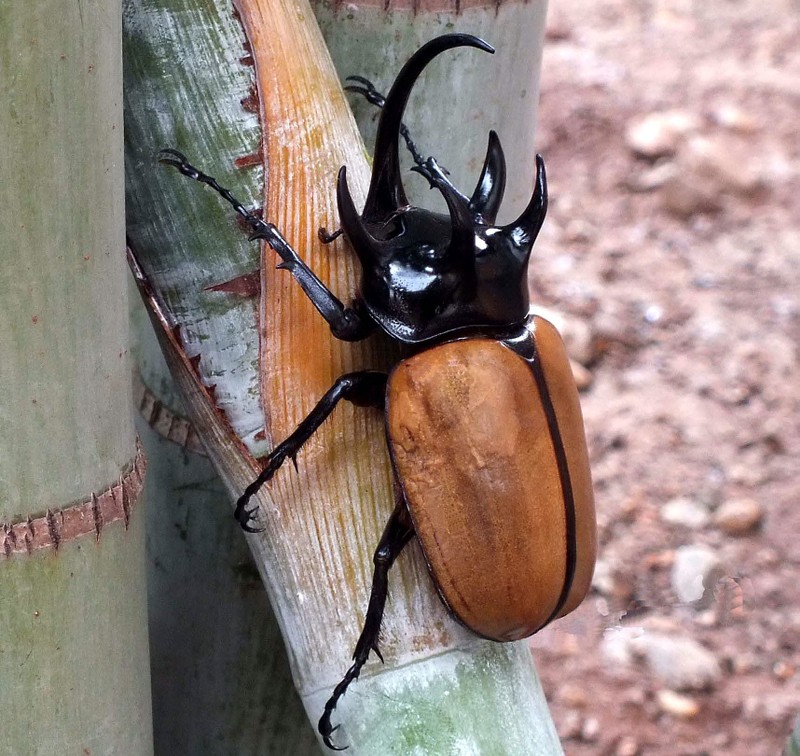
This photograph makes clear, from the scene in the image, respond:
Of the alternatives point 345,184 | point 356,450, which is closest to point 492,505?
point 356,450

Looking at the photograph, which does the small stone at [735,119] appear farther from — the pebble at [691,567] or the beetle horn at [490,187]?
the beetle horn at [490,187]

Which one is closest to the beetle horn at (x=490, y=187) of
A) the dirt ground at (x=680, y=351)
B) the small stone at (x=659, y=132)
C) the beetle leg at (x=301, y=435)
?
the beetle leg at (x=301, y=435)

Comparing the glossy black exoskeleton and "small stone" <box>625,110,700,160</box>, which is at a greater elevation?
the glossy black exoskeleton

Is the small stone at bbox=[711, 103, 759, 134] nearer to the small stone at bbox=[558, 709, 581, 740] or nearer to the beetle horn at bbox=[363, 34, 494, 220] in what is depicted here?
the small stone at bbox=[558, 709, 581, 740]

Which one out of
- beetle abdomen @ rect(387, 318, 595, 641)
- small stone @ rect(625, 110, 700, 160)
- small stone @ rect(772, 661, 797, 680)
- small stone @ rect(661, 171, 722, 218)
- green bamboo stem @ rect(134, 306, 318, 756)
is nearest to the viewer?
beetle abdomen @ rect(387, 318, 595, 641)

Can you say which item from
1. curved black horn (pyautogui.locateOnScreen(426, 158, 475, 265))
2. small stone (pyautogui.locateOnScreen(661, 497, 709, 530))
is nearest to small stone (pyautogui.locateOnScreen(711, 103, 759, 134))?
small stone (pyautogui.locateOnScreen(661, 497, 709, 530))

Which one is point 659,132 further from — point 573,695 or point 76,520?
point 76,520

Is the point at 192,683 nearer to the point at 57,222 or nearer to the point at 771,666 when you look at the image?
the point at 57,222
